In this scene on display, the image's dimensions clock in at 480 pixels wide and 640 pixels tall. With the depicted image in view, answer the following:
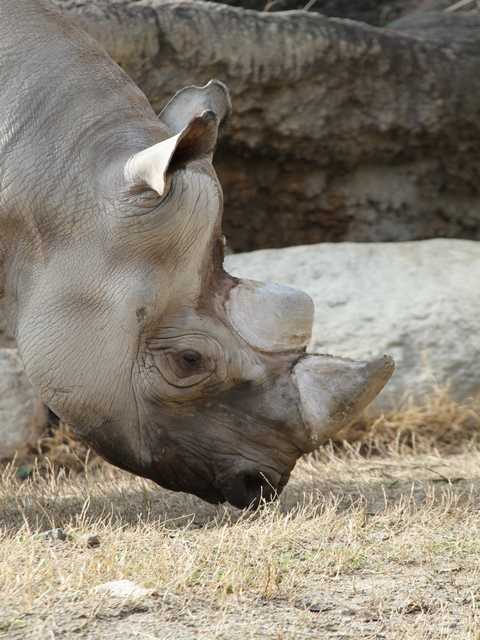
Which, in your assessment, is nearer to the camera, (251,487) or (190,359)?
(190,359)

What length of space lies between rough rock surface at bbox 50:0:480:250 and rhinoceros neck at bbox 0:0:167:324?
283 cm

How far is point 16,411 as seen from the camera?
7168 mm

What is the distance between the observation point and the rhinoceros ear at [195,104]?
559cm

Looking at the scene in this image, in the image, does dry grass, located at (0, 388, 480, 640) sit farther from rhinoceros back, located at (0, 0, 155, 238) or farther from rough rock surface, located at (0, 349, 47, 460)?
rhinoceros back, located at (0, 0, 155, 238)

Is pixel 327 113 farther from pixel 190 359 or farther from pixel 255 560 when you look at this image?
pixel 255 560

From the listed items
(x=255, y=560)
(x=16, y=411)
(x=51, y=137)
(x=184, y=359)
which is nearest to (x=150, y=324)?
(x=184, y=359)

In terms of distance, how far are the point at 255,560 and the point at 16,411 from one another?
3272 millimetres

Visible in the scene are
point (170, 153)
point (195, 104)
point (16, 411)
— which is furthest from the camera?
point (16, 411)

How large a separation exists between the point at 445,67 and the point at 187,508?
15.0ft

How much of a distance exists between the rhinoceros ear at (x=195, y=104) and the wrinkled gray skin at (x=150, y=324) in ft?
1.91

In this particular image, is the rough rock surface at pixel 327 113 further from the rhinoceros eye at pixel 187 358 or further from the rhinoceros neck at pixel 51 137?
the rhinoceros eye at pixel 187 358

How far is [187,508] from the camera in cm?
545

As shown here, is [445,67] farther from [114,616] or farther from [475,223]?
[114,616]

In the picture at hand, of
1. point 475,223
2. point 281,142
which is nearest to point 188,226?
point 281,142
